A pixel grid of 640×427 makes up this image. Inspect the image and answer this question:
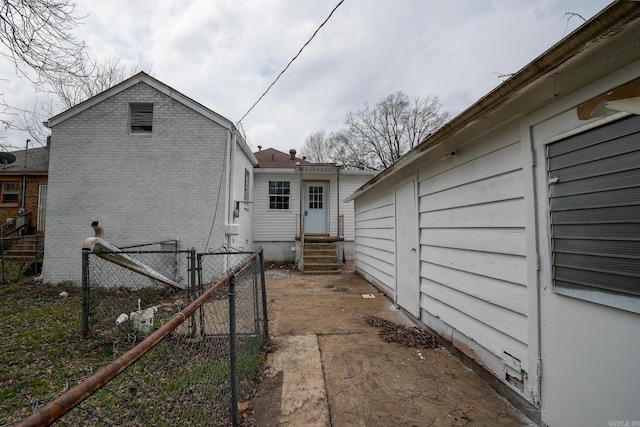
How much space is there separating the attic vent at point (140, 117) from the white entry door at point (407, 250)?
717 cm

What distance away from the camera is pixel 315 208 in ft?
38.6

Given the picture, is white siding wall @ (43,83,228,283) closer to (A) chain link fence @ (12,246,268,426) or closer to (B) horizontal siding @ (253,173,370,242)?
(A) chain link fence @ (12,246,268,426)

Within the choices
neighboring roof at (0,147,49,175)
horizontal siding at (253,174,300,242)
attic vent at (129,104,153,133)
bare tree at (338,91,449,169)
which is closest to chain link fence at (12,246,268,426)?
attic vent at (129,104,153,133)

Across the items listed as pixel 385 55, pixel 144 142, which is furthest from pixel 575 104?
pixel 144 142

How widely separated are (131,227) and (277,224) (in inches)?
208

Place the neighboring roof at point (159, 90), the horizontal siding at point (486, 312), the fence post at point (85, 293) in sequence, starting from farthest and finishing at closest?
the neighboring roof at point (159, 90), the fence post at point (85, 293), the horizontal siding at point (486, 312)

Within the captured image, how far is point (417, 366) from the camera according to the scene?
3.03m

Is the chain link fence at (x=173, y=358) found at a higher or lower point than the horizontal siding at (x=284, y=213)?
lower

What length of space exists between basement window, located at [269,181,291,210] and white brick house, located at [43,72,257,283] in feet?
12.9

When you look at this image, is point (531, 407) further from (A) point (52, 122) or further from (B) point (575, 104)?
(A) point (52, 122)

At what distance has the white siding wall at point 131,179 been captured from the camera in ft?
24.3

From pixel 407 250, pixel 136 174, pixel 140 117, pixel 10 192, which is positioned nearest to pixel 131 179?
pixel 136 174

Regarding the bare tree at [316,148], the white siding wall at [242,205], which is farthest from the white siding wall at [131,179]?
the bare tree at [316,148]

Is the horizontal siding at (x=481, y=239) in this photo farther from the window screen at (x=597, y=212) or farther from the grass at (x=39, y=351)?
the grass at (x=39, y=351)
